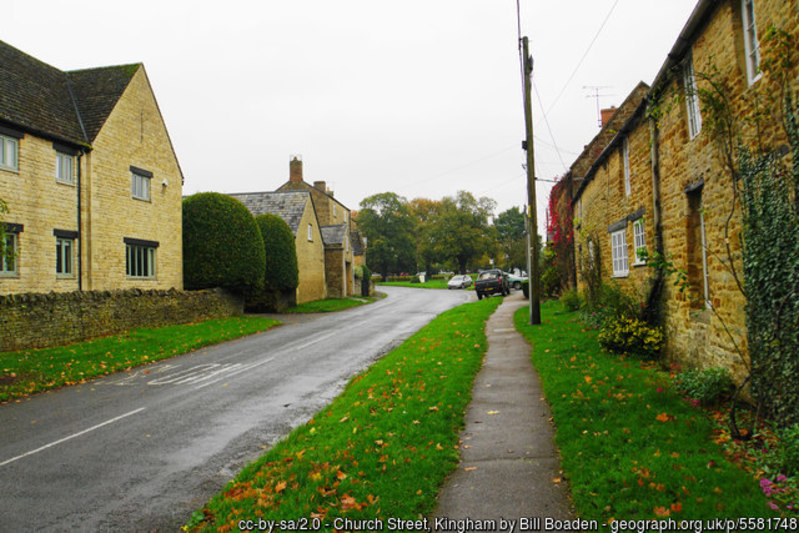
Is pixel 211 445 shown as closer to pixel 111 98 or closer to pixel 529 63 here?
pixel 529 63

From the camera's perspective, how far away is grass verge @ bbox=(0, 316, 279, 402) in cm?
1104

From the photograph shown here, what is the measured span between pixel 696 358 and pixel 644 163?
16.5 ft

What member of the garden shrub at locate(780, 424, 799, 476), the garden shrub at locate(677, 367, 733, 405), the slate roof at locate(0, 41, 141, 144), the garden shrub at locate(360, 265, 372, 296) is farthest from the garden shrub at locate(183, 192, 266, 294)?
the garden shrub at locate(780, 424, 799, 476)

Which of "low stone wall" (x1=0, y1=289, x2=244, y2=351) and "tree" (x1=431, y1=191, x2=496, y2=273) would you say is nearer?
"low stone wall" (x1=0, y1=289, x2=244, y2=351)

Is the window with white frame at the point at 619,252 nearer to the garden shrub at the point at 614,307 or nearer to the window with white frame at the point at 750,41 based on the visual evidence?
the garden shrub at the point at 614,307

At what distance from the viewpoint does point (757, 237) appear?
19.3ft

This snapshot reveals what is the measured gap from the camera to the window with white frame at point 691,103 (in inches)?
333

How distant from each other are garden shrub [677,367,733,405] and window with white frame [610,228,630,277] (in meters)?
6.97

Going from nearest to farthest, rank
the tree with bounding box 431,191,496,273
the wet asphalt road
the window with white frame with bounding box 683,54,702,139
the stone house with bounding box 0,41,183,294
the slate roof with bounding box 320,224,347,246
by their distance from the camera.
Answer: the wet asphalt road
the window with white frame with bounding box 683,54,702,139
the stone house with bounding box 0,41,183,294
the slate roof with bounding box 320,224,347,246
the tree with bounding box 431,191,496,273

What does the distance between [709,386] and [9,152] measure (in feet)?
65.3

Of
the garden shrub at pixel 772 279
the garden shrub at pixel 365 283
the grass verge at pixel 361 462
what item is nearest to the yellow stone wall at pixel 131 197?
the grass verge at pixel 361 462

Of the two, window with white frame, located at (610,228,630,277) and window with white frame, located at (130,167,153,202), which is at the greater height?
window with white frame, located at (130,167,153,202)

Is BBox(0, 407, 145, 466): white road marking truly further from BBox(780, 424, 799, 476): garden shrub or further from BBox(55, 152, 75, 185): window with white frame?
BBox(55, 152, 75, 185): window with white frame

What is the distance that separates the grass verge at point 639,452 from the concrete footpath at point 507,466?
20 centimetres
